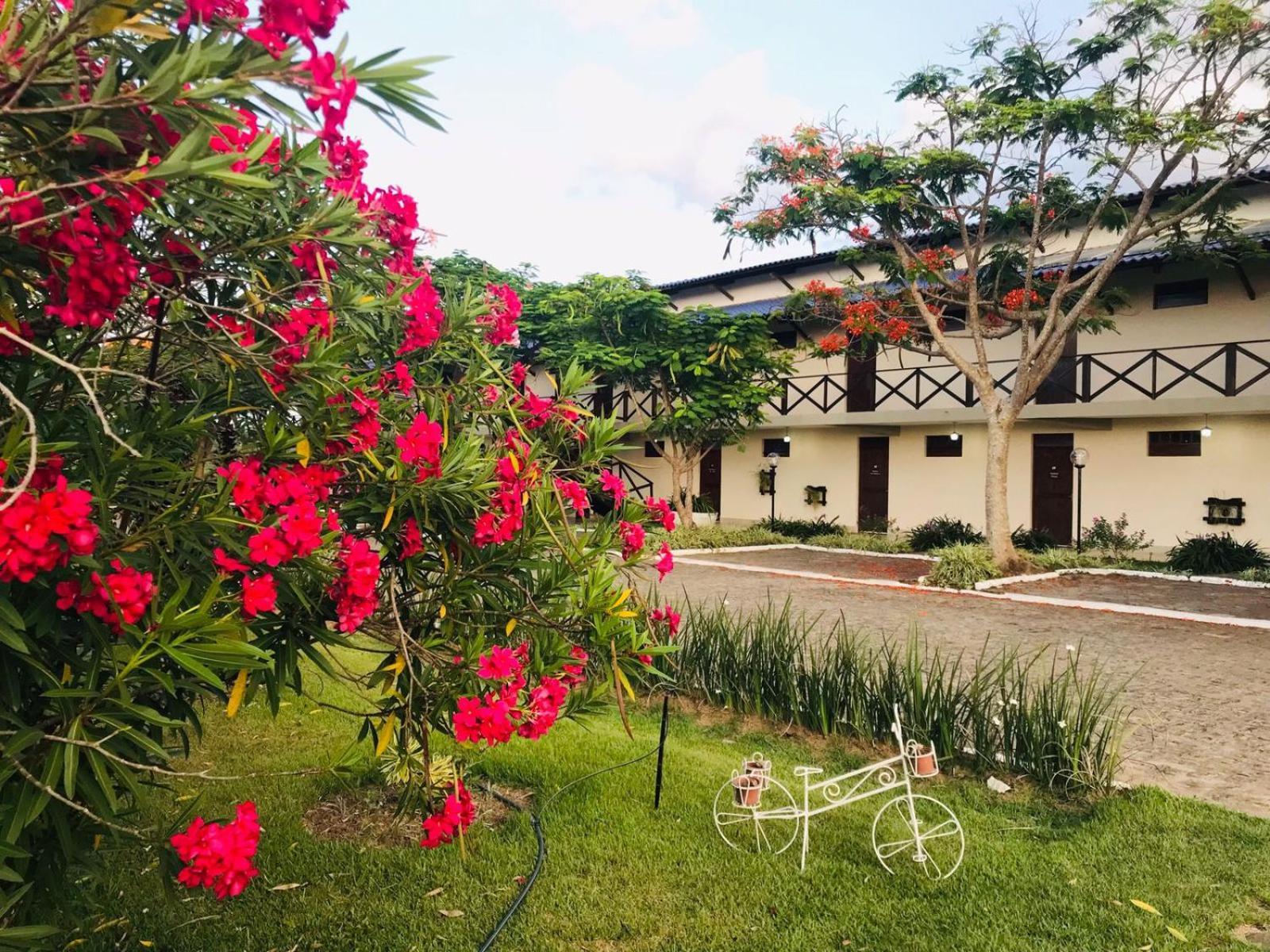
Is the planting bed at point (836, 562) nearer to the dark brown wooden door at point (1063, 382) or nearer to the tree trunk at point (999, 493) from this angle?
the tree trunk at point (999, 493)

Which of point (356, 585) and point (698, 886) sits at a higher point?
point (356, 585)

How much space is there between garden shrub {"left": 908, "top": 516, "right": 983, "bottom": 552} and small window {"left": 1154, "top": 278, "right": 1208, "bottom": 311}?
5245mm

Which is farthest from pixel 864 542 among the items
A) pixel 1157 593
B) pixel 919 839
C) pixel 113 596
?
pixel 113 596

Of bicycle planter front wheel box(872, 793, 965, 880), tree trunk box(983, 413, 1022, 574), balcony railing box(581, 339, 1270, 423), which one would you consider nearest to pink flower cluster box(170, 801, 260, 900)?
bicycle planter front wheel box(872, 793, 965, 880)

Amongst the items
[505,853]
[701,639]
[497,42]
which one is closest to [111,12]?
[497,42]

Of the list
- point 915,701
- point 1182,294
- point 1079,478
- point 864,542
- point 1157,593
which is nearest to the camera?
point 915,701

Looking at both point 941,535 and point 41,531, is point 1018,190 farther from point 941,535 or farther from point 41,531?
point 41,531

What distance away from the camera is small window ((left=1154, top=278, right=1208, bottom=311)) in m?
15.4

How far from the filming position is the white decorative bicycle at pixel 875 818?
354 cm

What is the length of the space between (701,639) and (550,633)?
3.56 m

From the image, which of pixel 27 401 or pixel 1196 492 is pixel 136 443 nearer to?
pixel 27 401

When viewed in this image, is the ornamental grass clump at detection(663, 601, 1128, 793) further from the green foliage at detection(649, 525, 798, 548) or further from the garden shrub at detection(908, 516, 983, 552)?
the green foliage at detection(649, 525, 798, 548)

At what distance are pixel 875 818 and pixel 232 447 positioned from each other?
120 inches

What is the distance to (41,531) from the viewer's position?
121cm
